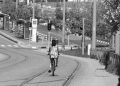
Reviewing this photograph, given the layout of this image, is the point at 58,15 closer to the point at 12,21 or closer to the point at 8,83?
the point at 12,21

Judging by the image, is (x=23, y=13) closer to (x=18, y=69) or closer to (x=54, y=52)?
(x=18, y=69)

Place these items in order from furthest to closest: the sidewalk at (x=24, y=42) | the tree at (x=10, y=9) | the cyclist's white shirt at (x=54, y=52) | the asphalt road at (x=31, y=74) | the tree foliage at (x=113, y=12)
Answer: the tree at (x=10, y=9) < the sidewalk at (x=24, y=42) < the cyclist's white shirt at (x=54, y=52) < the asphalt road at (x=31, y=74) < the tree foliage at (x=113, y=12)

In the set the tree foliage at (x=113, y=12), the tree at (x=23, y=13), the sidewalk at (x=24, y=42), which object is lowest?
the sidewalk at (x=24, y=42)

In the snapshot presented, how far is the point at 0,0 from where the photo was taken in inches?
5655

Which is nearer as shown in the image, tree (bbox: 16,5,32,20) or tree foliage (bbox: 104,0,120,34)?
tree foliage (bbox: 104,0,120,34)

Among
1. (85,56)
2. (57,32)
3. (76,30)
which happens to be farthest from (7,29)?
(85,56)

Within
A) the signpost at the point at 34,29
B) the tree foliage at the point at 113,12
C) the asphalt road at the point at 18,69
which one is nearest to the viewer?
the tree foliage at the point at 113,12

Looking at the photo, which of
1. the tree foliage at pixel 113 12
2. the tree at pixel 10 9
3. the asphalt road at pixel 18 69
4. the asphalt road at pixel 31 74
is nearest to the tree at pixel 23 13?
the tree at pixel 10 9

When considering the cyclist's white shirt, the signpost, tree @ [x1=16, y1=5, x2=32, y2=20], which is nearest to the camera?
the cyclist's white shirt

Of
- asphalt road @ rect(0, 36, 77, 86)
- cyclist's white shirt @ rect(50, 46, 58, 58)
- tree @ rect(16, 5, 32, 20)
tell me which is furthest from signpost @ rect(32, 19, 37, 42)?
cyclist's white shirt @ rect(50, 46, 58, 58)

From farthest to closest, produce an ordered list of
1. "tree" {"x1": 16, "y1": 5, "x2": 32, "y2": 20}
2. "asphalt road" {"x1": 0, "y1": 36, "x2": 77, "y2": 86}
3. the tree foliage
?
"tree" {"x1": 16, "y1": 5, "x2": 32, "y2": 20} → "asphalt road" {"x1": 0, "y1": 36, "x2": 77, "y2": 86} → the tree foliage

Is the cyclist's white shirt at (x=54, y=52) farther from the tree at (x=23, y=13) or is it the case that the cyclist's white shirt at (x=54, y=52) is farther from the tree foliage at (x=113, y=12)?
the tree at (x=23, y=13)

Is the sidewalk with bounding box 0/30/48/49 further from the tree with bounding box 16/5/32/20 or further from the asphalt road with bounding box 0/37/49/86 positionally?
the asphalt road with bounding box 0/37/49/86

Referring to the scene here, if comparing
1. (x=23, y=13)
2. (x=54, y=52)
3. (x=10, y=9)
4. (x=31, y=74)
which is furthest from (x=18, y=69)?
(x=10, y=9)
